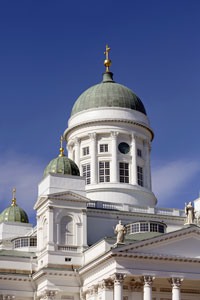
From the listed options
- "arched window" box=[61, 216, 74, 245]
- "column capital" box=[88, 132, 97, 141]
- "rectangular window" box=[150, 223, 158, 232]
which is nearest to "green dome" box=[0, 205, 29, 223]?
"column capital" box=[88, 132, 97, 141]

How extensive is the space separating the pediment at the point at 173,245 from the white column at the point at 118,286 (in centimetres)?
173

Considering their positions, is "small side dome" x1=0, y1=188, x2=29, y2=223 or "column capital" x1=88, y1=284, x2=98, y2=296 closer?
"column capital" x1=88, y1=284, x2=98, y2=296

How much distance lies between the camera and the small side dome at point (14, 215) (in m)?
77.8

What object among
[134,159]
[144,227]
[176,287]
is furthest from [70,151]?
[176,287]

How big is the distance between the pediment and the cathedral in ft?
0.26

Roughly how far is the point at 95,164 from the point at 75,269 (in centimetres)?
1396

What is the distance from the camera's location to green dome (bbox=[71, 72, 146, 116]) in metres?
71.1

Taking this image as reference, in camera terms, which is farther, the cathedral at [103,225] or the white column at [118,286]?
the cathedral at [103,225]

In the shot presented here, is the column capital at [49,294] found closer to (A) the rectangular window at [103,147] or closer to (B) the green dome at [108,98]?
(A) the rectangular window at [103,147]

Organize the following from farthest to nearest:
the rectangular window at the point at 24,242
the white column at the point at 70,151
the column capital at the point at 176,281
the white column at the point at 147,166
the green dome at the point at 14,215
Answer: the green dome at the point at 14,215 < the white column at the point at 70,151 < the white column at the point at 147,166 < the rectangular window at the point at 24,242 < the column capital at the point at 176,281

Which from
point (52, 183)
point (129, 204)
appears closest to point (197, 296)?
point (129, 204)

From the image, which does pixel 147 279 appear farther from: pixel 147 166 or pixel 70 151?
pixel 70 151

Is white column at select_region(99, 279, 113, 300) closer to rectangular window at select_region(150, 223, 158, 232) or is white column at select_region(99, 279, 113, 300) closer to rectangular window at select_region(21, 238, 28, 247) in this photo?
rectangular window at select_region(150, 223, 158, 232)

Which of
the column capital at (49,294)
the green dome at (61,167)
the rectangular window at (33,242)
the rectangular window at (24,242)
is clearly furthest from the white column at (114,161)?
the column capital at (49,294)
